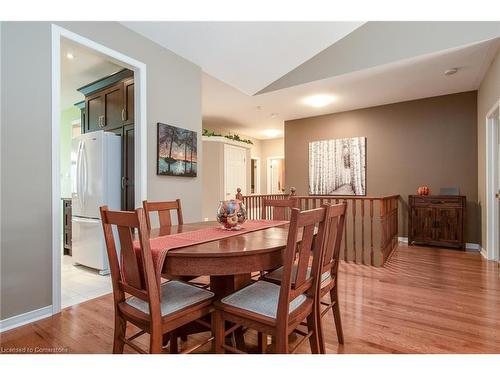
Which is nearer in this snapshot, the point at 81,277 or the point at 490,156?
the point at 81,277

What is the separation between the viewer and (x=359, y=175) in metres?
5.67

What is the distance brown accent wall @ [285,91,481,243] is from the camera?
4660 mm

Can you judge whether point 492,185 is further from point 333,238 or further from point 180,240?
point 180,240

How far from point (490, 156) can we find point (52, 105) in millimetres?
Result: 5116

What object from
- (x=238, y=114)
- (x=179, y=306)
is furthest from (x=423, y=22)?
(x=179, y=306)

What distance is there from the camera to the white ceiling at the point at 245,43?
3049 millimetres

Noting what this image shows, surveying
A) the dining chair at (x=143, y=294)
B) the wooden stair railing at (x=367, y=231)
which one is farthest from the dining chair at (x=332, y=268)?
the wooden stair railing at (x=367, y=231)

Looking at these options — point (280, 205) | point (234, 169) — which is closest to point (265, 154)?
point (234, 169)

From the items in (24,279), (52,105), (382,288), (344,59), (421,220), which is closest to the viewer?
(24,279)

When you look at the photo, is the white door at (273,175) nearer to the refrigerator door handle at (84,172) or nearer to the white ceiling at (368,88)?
the white ceiling at (368,88)

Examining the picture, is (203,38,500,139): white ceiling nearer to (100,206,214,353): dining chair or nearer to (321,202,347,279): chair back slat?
(321,202,347,279): chair back slat

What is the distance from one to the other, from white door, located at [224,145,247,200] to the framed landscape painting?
2800 millimetres

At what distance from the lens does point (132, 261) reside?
55.0 inches
